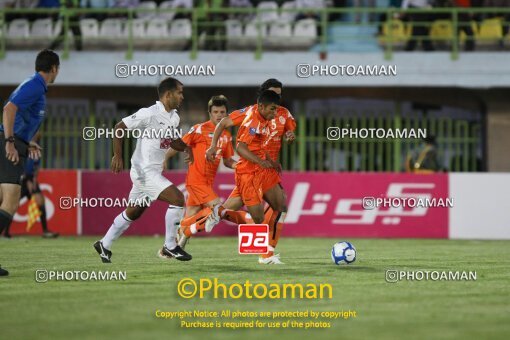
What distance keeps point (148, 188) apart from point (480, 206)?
1048cm

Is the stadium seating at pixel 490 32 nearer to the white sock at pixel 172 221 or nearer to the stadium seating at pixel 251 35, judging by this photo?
the stadium seating at pixel 251 35

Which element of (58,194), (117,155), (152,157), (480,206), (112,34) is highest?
(117,155)

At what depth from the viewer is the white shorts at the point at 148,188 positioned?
1299 cm

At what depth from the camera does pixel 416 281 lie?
11.3 metres

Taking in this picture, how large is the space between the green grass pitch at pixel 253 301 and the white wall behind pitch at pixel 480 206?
204 inches

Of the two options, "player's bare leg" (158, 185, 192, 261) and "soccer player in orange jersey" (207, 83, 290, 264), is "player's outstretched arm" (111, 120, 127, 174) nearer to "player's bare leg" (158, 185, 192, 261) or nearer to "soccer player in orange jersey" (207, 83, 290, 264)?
"player's bare leg" (158, 185, 192, 261)

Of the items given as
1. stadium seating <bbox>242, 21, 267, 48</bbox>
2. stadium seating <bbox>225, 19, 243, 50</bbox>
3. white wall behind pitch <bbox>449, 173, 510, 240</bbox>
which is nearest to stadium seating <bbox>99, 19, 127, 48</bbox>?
stadium seating <bbox>225, 19, 243, 50</bbox>

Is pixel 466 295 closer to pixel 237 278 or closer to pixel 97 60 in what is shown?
pixel 237 278

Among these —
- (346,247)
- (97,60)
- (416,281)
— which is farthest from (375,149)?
(416,281)

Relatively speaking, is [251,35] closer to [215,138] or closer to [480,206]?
[480,206]

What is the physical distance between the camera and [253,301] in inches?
368

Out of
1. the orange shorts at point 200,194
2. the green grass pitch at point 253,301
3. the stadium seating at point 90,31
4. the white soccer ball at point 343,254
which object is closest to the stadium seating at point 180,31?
the stadium seating at point 90,31

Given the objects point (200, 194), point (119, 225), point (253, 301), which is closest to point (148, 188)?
point (119, 225)

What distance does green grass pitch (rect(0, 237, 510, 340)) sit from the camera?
7.68 meters
